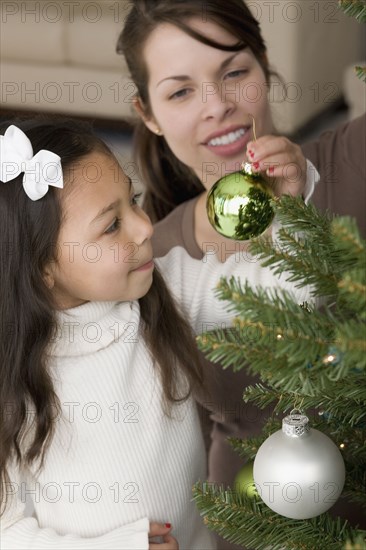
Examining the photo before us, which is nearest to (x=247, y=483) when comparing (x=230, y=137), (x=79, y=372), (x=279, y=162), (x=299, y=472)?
(x=299, y=472)

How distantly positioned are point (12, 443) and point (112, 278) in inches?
8.9

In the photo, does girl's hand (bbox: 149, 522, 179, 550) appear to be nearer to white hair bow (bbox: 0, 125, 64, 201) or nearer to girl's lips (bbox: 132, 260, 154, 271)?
girl's lips (bbox: 132, 260, 154, 271)

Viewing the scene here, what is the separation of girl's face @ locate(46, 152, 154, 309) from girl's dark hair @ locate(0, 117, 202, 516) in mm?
14

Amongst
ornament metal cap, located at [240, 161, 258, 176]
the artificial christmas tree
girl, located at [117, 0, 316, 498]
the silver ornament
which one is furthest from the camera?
girl, located at [117, 0, 316, 498]

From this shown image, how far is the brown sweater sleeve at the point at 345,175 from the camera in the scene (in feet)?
4.03

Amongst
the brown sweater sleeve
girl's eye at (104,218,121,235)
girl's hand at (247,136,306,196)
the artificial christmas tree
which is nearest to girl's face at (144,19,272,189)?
the brown sweater sleeve

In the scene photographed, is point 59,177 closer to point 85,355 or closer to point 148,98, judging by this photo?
point 85,355

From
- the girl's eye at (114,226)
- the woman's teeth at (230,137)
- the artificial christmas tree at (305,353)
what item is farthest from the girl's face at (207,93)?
the artificial christmas tree at (305,353)

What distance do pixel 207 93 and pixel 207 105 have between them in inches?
0.9

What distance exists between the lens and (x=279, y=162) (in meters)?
0.96

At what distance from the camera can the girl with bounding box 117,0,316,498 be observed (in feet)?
3.82

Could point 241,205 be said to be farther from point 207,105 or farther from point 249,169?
point 207,105

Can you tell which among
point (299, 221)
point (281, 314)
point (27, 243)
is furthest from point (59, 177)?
point (281, 314)

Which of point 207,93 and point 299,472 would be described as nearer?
point 299,472
